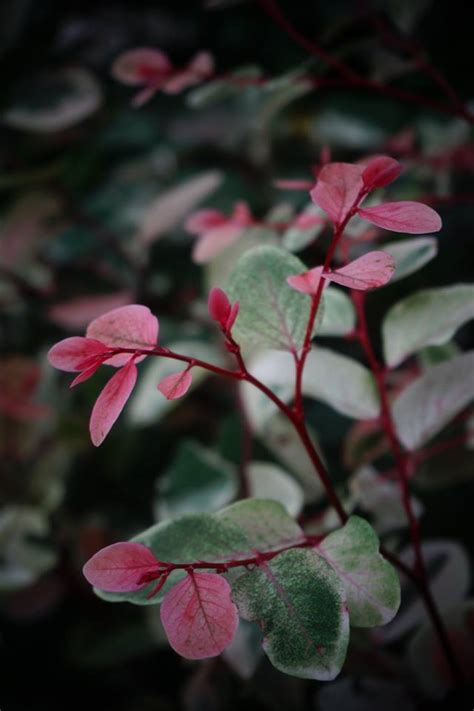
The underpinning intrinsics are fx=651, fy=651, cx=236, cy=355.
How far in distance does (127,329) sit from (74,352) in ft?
0.09

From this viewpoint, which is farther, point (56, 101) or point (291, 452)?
point (56, 101)

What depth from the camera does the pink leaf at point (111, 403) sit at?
12.0 inches

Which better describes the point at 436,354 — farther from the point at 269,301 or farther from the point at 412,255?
the point at 269,301

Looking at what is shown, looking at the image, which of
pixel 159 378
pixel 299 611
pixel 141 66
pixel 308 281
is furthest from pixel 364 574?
pixel 141 66

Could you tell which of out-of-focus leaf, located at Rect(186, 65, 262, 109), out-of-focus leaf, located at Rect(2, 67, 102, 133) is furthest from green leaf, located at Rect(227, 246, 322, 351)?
out-of-focus leaf, located at Rect(2, 67, 102, 133)

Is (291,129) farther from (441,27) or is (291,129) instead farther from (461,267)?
(461,267)

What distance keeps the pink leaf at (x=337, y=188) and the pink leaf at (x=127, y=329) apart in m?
0.10

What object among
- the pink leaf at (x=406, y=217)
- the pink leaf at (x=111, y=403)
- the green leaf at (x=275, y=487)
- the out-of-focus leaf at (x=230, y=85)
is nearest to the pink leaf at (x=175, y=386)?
the pink leaf at (x=111, y=403)

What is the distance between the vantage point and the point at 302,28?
3.02 ft

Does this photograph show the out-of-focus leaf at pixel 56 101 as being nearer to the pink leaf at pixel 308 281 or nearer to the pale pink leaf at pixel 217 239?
the pale pink leaf at pixel 217 239

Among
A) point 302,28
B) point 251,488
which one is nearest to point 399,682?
point 251,488

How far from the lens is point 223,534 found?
1.15ft

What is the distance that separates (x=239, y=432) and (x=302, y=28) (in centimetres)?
60

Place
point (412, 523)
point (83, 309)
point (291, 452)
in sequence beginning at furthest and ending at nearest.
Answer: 1. point (83, 309)
2. point (291, 452)
3. point (412, 523)
